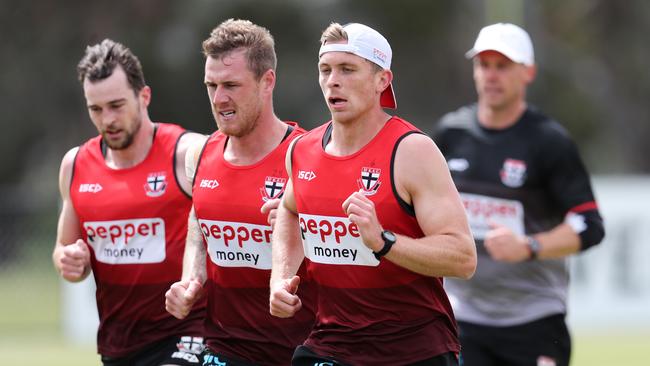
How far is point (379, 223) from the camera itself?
544 cm

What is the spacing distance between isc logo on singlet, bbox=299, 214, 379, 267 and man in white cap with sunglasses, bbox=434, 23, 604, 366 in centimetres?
193

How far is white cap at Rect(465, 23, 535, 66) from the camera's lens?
8.05 metres

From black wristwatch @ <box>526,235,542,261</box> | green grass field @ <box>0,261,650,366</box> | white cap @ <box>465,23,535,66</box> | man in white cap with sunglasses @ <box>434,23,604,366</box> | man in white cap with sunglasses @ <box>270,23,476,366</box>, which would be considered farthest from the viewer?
green grass field @ <box>0,261,650,366</box>

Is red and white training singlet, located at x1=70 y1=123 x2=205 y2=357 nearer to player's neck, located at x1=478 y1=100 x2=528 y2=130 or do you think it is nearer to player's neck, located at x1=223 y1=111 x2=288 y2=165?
player's neck, located at x1=223 y1=111 x2=288 y2=165

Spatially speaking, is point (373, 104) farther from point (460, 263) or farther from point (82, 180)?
point (82, 180)

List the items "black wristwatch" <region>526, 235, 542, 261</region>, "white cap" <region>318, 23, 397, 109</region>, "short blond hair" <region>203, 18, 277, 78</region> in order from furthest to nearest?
1. "black wristwatch" <region>526, 235, 542, 261</region>
2. "short blond hair" <region>203, 18, 277, 78</region>
3. "white cap" <region>318, 23, 397, 109</region>

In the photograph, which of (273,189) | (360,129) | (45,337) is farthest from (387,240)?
(45,337)

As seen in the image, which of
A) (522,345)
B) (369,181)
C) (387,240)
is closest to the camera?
(387,240)

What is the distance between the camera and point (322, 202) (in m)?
5.74

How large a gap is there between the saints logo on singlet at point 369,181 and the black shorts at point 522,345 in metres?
2.53

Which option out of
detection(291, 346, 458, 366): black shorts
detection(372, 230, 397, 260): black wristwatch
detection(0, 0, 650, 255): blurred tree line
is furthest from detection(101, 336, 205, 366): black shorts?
detection(0, 0, 650, 255): blurred tree line

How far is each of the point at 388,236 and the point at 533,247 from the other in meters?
2.42

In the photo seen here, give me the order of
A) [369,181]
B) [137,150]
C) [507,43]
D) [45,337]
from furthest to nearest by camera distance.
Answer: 1. [45,337]
2. [507,43]
3. [137,150]
4. [369,181]

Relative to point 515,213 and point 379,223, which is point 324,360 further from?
point 515,213
